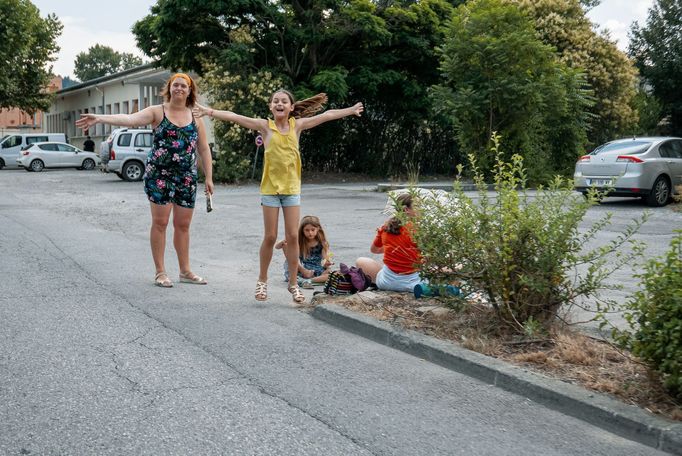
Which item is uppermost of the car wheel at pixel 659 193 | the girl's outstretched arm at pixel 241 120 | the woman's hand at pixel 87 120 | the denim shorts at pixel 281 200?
the girl's outstretched arm at pixel 241 120

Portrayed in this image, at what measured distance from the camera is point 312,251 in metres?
8.56

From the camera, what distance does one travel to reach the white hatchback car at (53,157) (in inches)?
1560

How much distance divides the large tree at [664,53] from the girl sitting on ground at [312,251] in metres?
34.0

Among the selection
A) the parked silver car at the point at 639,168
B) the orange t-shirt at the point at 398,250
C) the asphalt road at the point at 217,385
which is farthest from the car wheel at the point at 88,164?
the orange t-shirt at the point at 398,250

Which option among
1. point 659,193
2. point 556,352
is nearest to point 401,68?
point 659,193

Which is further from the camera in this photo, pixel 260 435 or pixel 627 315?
Result: pixel 627 315

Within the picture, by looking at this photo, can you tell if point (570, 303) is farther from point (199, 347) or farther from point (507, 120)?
point (507, 120)

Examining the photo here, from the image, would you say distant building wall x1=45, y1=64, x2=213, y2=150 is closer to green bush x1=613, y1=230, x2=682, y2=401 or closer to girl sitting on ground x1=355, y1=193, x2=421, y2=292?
girl sitting on ground x1=355, y1=193, x2=421, y2=292

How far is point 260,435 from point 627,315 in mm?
2142

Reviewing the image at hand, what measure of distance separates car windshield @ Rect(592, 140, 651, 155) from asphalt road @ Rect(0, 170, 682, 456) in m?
11.5

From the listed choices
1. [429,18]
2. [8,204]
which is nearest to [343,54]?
[429,18]

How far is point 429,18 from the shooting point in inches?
1118

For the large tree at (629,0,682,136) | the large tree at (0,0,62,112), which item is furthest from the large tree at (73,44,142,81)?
the large tree at (629,0,682,136)

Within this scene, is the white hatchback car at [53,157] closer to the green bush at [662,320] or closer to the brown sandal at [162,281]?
the brown sandal at [162,281]
